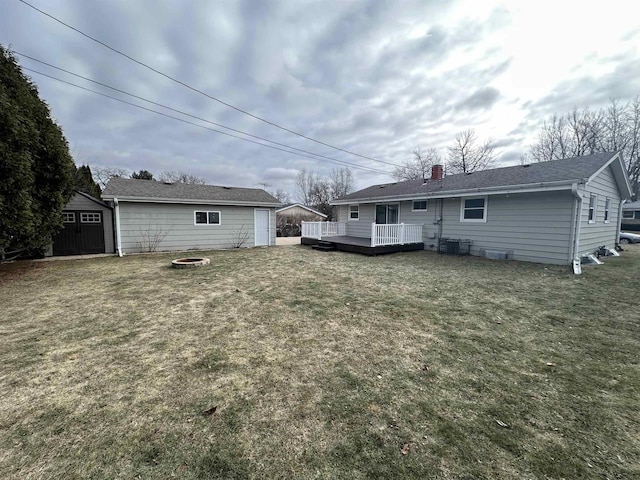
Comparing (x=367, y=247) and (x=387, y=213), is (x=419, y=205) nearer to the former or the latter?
(x=387, y=213)

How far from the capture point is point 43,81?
354 inches

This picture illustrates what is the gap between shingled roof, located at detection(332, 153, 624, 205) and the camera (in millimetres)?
8641

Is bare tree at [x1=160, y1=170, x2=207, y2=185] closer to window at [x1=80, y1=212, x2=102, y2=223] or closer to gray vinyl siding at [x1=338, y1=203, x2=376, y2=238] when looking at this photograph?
window at [x1=80, y1=212, x2=102, y2=223]

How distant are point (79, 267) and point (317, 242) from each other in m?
9.32

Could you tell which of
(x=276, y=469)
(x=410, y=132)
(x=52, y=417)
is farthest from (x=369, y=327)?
(x=410, y=132)

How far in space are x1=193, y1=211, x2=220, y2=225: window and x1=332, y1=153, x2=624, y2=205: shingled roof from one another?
8018mm

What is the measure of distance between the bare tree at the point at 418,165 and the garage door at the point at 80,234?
2681 centimetres

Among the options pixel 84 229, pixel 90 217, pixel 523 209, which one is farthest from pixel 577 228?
pixel 84 229

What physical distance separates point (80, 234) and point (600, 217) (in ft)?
70.1

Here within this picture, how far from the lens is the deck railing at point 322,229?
1448 centimetres

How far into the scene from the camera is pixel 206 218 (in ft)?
42.7

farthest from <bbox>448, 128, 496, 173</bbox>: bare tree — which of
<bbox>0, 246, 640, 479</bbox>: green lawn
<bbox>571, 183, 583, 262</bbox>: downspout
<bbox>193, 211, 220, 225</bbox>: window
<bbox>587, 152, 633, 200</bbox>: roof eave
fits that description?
<bbox>0, 246, 640, 479</bbox>: green lawn

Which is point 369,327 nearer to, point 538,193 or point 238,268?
point 238,268

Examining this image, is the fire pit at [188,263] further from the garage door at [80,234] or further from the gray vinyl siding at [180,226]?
the garage door at [80,234]
